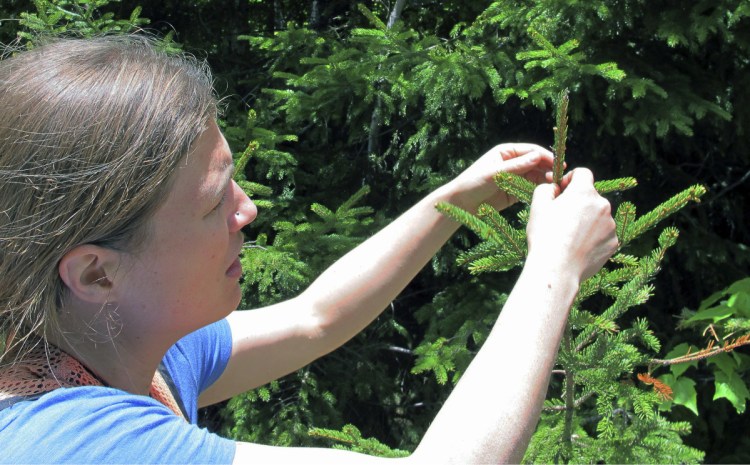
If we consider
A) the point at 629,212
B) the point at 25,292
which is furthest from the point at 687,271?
the point at 25,292

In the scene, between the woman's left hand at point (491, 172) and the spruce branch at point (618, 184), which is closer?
the spruce branch at point (618, 184)

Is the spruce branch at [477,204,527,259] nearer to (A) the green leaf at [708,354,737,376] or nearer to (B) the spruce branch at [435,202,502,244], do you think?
(B) the spruce branch at [435,202,502,244]

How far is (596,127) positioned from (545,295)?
2.52 metres

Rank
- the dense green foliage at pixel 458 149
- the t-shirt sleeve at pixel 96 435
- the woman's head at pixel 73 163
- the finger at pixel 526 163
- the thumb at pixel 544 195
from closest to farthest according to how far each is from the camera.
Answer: the t-shirt sleeve at pixel 96 435
the woman's head at pixel 73 163
the thumb at pixel 544 195
the finger at pixel 526 163
the dense green foliage at pixel 458 149

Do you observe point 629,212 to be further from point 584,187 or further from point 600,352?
point 600,352

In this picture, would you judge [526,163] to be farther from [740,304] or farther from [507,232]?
[740,304]

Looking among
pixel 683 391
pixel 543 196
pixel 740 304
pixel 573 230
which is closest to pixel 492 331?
pixel 573 230

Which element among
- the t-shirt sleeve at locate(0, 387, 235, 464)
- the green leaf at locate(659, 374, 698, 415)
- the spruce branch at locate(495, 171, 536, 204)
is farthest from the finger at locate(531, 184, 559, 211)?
the green leaf at locate(659, 374, 698, 415)

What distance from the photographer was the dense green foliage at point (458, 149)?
2992mm

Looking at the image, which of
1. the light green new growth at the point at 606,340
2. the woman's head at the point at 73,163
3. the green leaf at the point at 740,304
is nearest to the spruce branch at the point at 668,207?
the light green new growth at the point at 606,340

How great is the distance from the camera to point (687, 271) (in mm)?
3584

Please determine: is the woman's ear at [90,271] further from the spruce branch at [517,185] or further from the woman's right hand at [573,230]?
the spruce branch at [517,185]

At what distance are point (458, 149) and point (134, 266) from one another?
2.48 meters

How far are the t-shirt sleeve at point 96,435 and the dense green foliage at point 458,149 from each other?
5.99 feet
